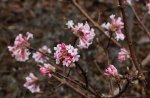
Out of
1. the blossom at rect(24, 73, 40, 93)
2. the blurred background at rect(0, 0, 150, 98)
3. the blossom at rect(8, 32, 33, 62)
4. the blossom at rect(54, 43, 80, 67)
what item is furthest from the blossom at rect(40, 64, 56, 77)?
the blurred background at rect(0, 0, 150, 98)

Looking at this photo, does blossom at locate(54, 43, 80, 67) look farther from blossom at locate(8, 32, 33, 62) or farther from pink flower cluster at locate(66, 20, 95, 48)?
blossom at locate(8, 32, 33, 62)

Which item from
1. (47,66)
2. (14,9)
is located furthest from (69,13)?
(47,66)

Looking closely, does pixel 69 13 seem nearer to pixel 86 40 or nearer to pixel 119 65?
pixel 119 65

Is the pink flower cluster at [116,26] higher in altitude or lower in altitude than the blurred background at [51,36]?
lower

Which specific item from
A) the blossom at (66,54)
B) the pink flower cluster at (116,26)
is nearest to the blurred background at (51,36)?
the pink flower cluster at (116,26)

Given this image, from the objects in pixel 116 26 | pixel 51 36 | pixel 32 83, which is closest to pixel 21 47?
pixel 32 83

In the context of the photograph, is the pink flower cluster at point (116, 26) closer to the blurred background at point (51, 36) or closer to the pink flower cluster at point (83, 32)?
the pink flower cluster at point (83, 32)

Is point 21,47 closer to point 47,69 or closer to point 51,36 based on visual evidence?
point 47,69
